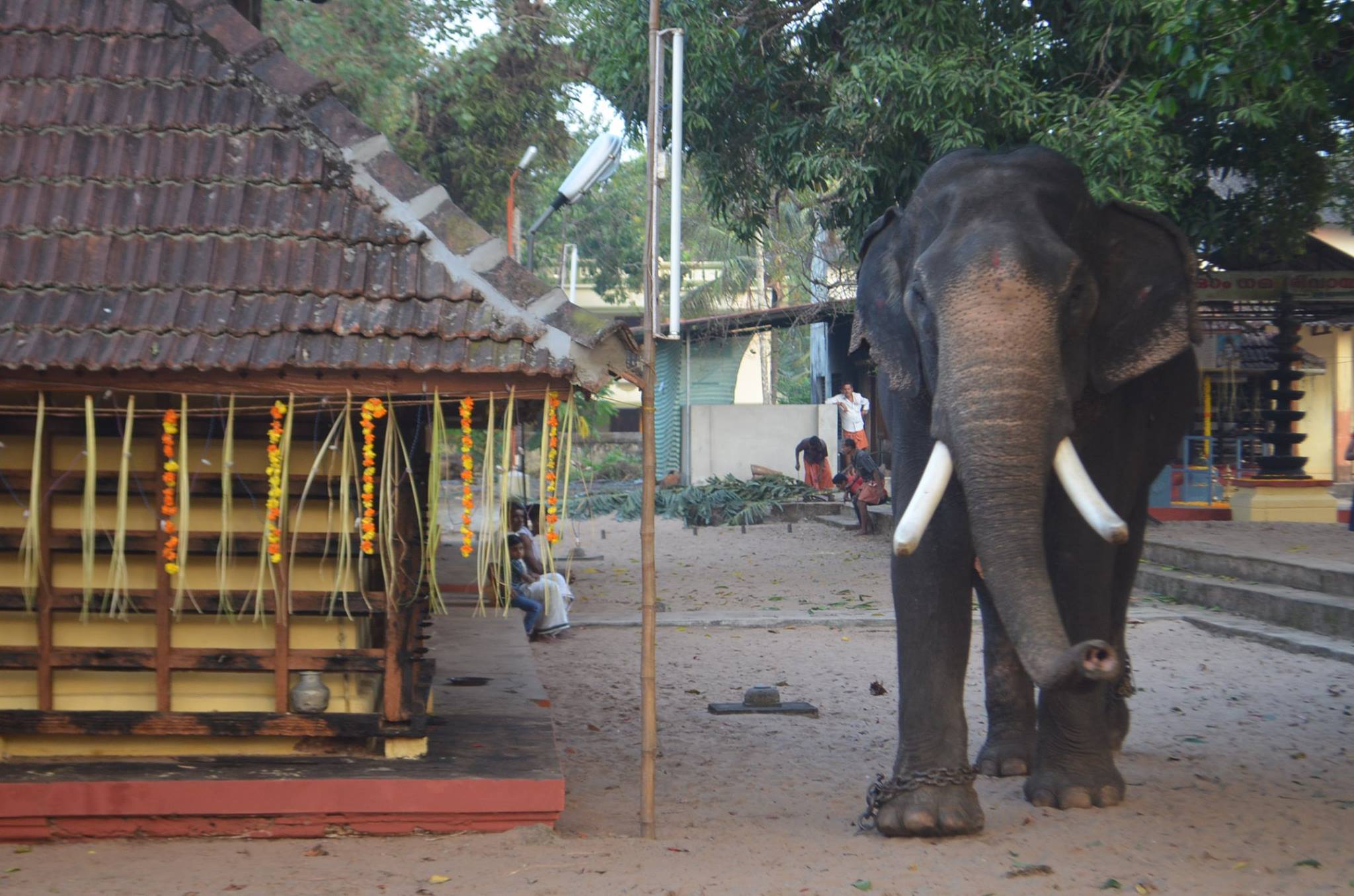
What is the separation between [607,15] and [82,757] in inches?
348

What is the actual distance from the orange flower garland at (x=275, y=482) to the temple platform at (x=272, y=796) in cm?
92

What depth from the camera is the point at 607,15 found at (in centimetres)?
1246

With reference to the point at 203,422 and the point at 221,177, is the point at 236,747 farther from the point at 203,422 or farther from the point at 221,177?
the point at 221,177

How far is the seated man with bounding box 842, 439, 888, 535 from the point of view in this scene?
687 inches

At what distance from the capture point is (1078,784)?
229 inches

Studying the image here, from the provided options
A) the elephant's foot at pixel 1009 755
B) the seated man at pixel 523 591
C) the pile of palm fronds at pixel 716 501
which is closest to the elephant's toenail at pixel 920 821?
the elephant's foot at pixel 1009 755

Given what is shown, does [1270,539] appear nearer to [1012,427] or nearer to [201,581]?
[1012,427]

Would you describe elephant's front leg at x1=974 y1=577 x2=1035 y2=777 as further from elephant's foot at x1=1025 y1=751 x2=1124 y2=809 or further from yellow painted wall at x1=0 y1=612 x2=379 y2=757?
yellow painted wall at x1=0 y1=612 x2=379 y2=757

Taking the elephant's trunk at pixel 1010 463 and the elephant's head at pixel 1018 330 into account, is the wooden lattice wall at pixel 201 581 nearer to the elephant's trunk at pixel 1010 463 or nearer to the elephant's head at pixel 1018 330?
the elephant's head at pixel 1018 330

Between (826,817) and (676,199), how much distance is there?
2871 millimetres

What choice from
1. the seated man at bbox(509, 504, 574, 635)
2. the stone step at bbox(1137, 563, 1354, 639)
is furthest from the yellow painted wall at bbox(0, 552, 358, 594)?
the stone step at bbox(1137, 563, 1354, 639)

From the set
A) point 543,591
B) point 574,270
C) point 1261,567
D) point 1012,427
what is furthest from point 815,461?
point 1012,427

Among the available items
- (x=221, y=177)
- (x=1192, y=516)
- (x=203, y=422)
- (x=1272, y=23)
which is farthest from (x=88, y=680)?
(x=1192, y=516)

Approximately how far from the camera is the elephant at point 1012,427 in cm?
485
